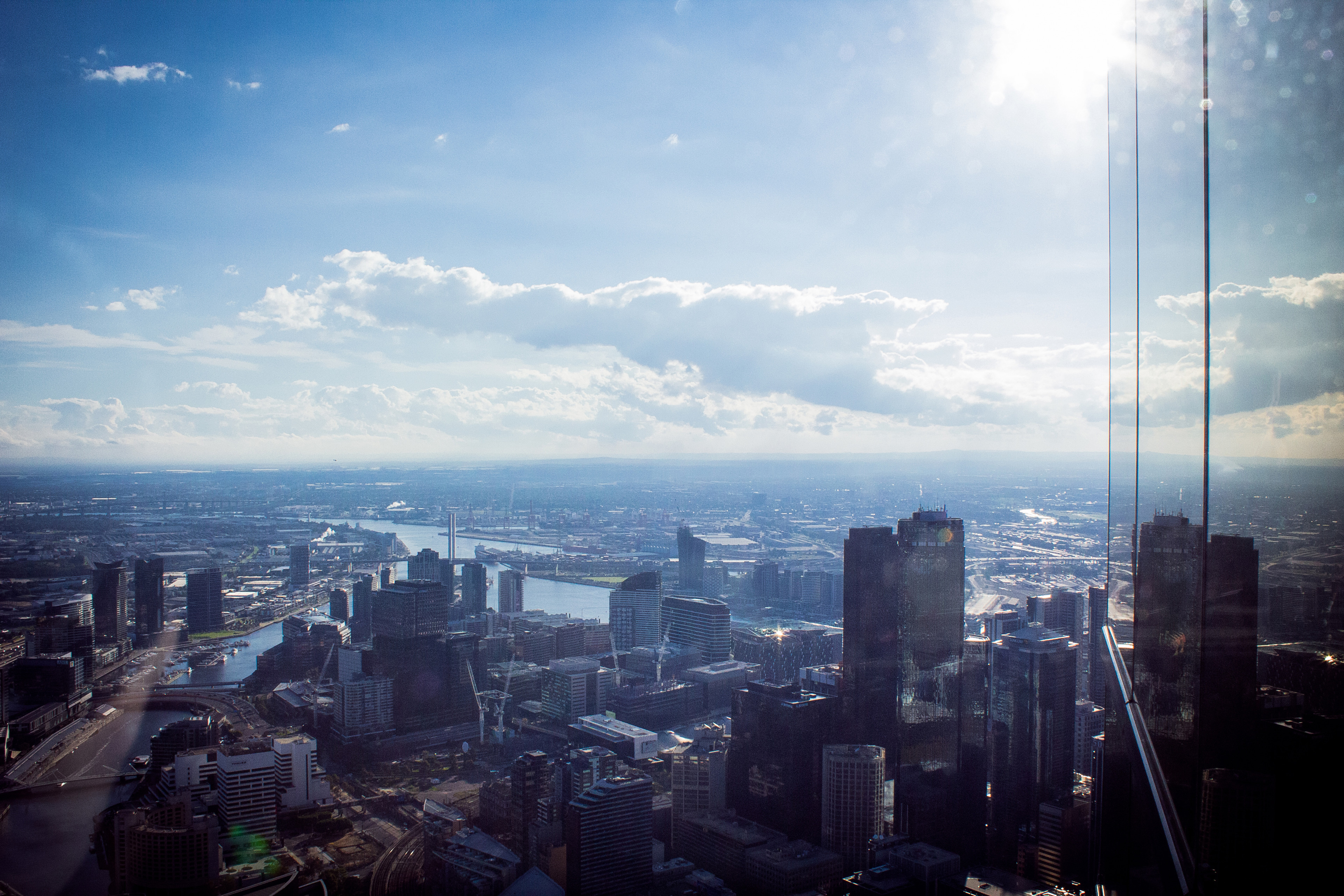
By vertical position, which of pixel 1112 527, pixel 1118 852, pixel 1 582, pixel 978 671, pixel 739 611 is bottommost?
pixel 739 611

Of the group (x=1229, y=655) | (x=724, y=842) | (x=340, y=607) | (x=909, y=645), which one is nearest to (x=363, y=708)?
(x=340, y=607)

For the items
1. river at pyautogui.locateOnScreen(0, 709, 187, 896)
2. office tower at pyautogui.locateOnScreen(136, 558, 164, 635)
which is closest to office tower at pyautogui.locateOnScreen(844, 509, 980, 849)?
river at pyautogui.locateOnScreen(0, 709, 187, 896)

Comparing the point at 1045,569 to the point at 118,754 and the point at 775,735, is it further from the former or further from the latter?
the point at 118,754

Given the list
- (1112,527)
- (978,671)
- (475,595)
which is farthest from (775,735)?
(475,595)

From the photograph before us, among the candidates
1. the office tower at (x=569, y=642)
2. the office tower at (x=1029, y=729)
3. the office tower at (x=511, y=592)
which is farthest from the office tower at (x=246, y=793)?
the office tower at (x=511, y=592)

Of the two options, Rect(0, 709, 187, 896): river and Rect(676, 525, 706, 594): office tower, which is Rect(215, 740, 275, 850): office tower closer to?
Rect(0, 709, 187, 896): river

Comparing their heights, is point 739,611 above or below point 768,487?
below

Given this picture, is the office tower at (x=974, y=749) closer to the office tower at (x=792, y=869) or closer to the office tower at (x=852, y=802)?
the office tower at (x=852, y=802)
